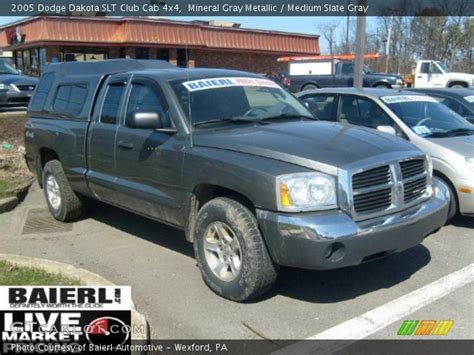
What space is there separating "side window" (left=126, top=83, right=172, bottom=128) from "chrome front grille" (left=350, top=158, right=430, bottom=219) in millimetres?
1830

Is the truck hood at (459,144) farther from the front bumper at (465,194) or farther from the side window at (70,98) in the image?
the side window at (70,98)

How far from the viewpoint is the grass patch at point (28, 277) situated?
4215mm

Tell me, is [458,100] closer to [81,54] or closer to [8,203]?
[8,203]

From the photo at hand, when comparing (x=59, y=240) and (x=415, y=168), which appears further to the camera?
(x=59, y=240)

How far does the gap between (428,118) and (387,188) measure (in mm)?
3287

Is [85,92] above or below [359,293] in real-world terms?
above

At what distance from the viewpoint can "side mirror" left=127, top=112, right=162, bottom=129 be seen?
4555 millimetres

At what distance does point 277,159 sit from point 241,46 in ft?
117

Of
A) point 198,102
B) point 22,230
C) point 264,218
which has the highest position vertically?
point 198,102

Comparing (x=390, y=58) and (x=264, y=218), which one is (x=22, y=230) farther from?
(x=390, y=58)

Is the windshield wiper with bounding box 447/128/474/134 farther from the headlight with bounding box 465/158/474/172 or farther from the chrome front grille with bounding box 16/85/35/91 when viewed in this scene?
the chrome front grille with bounding box 16/85/35/91

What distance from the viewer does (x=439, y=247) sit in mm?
5508

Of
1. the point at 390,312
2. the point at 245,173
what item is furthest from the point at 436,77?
the point at 245,173

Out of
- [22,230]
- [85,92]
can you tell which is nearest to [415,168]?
[85,92]
